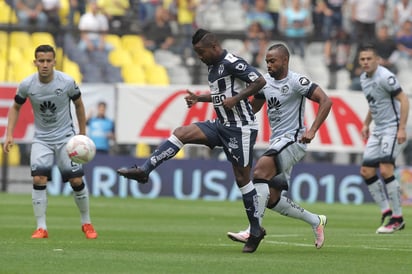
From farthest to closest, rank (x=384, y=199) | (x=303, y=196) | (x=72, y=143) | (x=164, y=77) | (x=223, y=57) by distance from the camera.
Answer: (x=164, y=77) → (x=303, y=196) → (x=384, y=199) → (x=72, y=143) → (x=223, y=57)

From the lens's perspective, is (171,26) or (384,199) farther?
(171,26)

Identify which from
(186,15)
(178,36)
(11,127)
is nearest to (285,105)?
(11,127)

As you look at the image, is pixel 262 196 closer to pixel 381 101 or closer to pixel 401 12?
pixel 381 101

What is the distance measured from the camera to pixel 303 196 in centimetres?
2531

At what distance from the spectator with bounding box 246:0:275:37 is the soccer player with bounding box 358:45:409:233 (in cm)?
1178

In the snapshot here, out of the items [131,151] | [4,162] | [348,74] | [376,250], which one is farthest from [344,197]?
[376,250]

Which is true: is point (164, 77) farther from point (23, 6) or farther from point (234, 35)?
point (23, 6)

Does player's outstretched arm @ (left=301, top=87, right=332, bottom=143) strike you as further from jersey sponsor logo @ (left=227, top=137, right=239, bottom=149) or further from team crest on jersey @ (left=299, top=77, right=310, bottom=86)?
jersey sponsor logo @ (left=227, top=137, right=239, bottom=149)

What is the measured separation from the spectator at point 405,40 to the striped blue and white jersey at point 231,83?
1513 cm

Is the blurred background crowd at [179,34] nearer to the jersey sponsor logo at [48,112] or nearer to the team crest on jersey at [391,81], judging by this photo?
the team crest on jersey at [391,81]

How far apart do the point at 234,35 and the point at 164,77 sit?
2.00 meters

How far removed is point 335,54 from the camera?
87.6 ft

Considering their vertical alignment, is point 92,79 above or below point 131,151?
above

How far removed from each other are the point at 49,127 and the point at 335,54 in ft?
43.8
